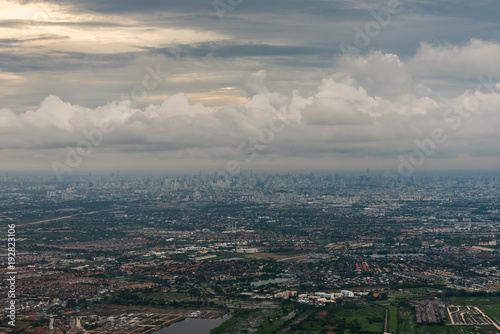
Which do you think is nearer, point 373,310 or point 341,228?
point 373,310

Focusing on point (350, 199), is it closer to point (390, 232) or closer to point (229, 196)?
point (229, 196)

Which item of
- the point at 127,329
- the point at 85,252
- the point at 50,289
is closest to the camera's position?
the point at 127,329

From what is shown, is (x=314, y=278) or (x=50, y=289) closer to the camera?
(x=50, y=289)

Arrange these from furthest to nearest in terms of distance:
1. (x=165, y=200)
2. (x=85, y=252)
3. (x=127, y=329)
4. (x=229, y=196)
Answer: (x=229, y=196)
(x=165, y=200)
(x=85, y=252)
(x=127, y=329)

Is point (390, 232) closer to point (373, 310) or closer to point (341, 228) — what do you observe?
point (341, 228)

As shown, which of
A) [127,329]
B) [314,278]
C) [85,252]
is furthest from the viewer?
[85,252]

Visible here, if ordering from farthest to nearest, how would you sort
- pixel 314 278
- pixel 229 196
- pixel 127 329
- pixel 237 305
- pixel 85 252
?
pixel 229 196, pixel 85 252, pixel 314 278, pixel 237 305, pixel 127 329

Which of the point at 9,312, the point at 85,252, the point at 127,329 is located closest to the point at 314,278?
the point at 127,329

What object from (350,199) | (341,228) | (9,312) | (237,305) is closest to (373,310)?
(237,305)

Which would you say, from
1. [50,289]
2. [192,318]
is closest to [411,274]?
[192,318]
